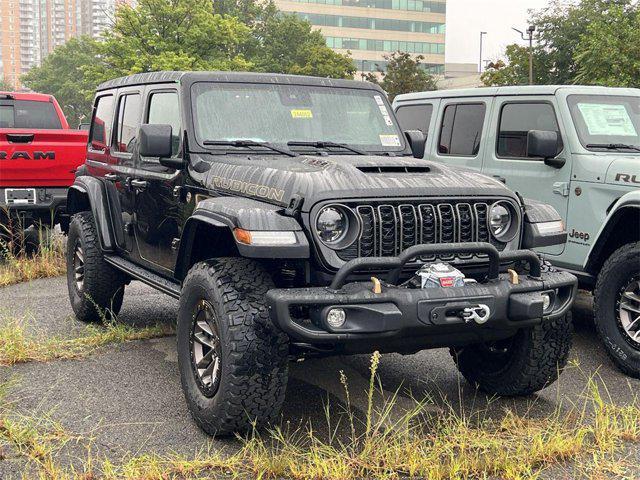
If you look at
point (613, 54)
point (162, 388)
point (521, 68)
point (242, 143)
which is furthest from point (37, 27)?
point (162, 388)

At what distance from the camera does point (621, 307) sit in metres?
5.50

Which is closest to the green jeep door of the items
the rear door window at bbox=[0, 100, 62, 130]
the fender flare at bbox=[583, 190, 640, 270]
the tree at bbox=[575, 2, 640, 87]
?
the fender flare at bbox=[583, 190, 640, 270]

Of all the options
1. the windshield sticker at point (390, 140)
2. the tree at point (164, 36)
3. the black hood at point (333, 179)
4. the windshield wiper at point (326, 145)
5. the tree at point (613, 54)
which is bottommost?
the black hood at point (333, 179)

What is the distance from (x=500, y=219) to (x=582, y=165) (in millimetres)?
2056

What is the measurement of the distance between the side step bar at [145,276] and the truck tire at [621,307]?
2.91m

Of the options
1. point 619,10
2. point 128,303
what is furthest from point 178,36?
point 128,303

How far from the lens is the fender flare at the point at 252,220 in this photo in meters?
3.85

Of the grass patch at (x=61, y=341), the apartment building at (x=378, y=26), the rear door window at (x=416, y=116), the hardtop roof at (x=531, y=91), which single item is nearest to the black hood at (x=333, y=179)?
the grass patch at (x=61, y=341)

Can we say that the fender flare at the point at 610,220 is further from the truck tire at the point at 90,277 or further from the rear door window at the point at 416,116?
the truck tire at the point at 90,277

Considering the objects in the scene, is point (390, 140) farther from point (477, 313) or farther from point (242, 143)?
point (477, 313)

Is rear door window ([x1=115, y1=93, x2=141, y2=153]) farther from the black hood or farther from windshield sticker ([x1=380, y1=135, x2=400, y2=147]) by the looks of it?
windshield sticker ([x1=380, y1=135, x2=400, y2=147])

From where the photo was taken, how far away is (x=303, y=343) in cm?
394

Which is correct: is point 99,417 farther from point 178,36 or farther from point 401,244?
point 178,36

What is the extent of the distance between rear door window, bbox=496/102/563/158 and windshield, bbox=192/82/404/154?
1.63m
